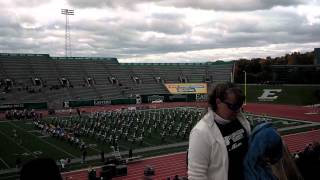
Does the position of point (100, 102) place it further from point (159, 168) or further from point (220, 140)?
point (220, 140)

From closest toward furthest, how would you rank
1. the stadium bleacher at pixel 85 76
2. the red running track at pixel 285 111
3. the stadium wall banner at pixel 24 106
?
1. the red running track at pixel 285 111
2. the stadium wall banner at pixel 24 106
3. the stadium bleacher at pixel 85 76

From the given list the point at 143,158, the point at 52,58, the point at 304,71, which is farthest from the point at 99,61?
the point at 143,158

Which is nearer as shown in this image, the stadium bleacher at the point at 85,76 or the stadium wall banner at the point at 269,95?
the stadium bleacher at the point at 85,76

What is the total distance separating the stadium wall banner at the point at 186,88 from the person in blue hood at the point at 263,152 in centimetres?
5442

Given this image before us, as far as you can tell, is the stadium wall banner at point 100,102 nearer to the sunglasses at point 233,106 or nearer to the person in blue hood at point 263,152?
the sunglasses at point 233,106

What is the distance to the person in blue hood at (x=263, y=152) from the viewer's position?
233 cm

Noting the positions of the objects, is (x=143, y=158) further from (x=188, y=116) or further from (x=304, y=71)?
(x=304, y=71)

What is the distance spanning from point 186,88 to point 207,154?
2164 inches

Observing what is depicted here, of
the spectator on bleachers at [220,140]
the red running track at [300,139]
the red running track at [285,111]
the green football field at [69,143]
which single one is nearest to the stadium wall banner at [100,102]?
the green football field at [69,143]

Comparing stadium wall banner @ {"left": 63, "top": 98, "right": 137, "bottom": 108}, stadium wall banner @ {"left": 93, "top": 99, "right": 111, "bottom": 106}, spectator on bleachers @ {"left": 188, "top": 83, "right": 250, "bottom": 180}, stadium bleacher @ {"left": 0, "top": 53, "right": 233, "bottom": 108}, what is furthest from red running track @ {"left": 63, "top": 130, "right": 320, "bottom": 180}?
stadium wall banner @ {"left": 93, "top": 99, "right": 111, "bottom": 106}

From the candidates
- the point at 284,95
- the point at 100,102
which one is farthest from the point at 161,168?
the point at 284,95

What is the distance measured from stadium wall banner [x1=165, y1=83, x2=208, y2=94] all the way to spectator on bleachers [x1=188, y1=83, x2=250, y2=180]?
178 ft

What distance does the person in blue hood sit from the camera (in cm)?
233

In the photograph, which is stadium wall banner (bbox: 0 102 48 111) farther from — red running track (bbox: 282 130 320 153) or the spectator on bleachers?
the spectator on bleachers
